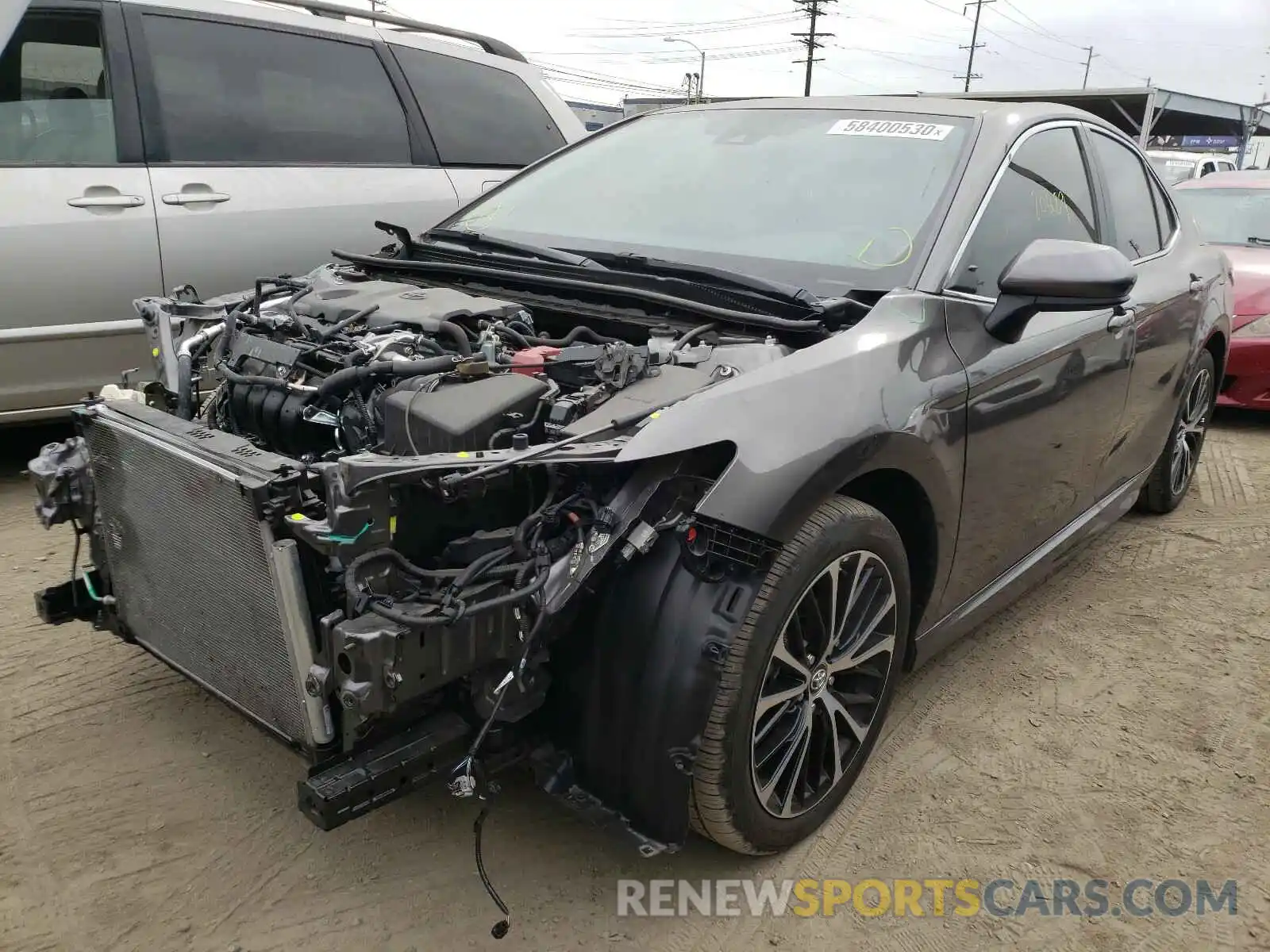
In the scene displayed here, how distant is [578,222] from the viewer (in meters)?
3.11

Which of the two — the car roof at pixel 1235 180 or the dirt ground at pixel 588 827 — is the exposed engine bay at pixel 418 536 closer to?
the dirt ground at pixel 588 827

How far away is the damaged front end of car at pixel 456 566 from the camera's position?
1.81m

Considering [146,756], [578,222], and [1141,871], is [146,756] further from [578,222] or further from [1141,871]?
[1141,871]

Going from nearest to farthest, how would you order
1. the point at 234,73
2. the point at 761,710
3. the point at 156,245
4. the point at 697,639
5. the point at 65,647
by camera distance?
the point at 697,639
the point at 761,710
the point at 65,647
the point at 156,245
the point at 234,73

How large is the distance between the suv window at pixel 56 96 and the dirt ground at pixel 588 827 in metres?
1.83

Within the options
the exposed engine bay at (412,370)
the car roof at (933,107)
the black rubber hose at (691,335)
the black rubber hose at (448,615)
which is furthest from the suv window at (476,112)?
the black rubber hose at (448,615)

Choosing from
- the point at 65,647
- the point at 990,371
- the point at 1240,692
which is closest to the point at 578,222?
the point at 990,371

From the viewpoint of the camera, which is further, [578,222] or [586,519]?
[578,222]

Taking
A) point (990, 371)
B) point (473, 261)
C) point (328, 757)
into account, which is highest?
point (473, 261)

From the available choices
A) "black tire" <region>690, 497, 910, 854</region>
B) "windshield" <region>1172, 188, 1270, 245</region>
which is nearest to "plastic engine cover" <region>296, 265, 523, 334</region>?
"black tire" <region>690, 497, 910, 854</region>

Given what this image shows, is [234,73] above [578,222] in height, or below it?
above

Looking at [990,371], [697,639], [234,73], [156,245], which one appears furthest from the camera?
[234,73]

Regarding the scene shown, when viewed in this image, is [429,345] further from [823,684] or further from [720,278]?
[823,684]

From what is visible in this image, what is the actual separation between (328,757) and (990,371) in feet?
6.17
